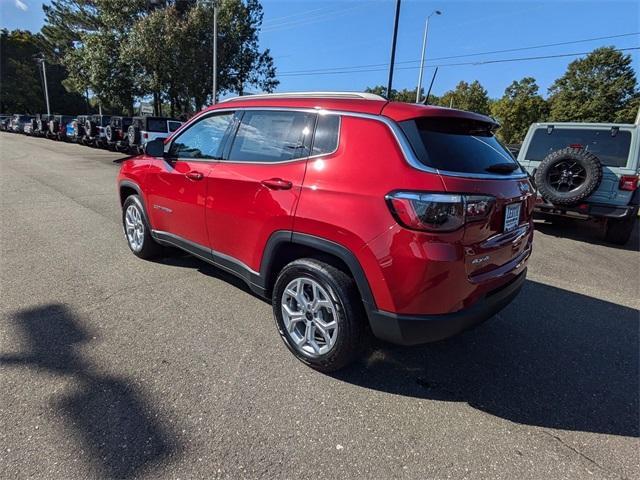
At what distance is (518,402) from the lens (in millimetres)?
2445

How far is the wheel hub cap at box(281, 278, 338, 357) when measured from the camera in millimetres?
2521

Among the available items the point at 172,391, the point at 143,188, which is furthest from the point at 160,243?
the point at 172,391

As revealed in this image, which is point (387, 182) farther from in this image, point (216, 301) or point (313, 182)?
point (216, 301)

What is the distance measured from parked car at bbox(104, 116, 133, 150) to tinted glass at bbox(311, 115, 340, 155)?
18013 millimetres

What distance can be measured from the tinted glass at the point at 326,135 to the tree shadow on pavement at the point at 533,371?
1.56 metres

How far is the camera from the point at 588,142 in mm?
6582

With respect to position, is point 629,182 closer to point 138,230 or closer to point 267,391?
point 267,391

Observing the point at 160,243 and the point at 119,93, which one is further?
the point at 119,93

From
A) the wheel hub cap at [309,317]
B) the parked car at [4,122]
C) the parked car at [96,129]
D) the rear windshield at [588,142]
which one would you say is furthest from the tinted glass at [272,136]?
the parked car at [4,122]

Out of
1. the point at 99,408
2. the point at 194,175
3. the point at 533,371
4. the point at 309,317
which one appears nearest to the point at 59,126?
the point at 194,175

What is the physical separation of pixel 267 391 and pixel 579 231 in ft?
24.9

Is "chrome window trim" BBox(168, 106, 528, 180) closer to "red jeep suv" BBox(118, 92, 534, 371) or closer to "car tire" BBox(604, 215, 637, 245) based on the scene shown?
"red jeep suv" BBox(118, 92, 534, 371)

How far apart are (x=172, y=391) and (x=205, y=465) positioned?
2.07 ft

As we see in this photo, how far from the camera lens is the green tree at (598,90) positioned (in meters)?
44.0
